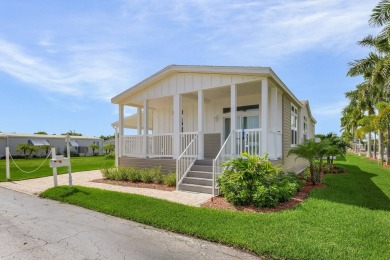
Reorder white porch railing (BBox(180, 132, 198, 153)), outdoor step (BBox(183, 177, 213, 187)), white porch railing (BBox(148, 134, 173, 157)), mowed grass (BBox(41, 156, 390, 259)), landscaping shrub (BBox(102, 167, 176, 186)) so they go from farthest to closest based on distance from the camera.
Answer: white porch railing (BBox(148, 134, 173, 157)) < white porch railing (BBox(180, 132, 198, 153)) < landscaping shrub (BBox(102, 167, 176, 186)) < outdoor step (BBox(183, 177, 213, 187)) < mowed grass (BBox(41, 156, 390, 259))

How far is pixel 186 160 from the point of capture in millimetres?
9289

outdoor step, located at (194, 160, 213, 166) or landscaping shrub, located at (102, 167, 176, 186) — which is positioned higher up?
outdoor step, located at (194, 160, 213, 166)

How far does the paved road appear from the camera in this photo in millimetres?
3725

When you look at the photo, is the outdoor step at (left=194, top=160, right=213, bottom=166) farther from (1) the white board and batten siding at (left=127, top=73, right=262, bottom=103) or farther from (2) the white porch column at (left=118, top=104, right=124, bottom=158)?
(2) the white porch column at (left=118, top=104, right=124, bottom=158)

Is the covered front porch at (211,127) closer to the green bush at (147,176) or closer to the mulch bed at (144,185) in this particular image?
the mulch bed at (144,185)

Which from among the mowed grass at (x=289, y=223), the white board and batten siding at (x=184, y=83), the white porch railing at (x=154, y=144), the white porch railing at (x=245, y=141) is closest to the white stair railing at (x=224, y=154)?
the white porch railing at (x=245, y=141)

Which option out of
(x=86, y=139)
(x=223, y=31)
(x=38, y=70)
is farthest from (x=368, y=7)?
(x=86, y=139)

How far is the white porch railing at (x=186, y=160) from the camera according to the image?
8.62 metres

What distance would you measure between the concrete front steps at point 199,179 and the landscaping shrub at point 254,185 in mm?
1125

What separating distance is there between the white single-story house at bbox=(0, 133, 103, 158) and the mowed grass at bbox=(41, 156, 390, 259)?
25747 mm

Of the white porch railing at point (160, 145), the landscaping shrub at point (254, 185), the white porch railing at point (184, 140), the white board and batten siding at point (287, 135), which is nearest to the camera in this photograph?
the landscaping shrub at point (254, 185)

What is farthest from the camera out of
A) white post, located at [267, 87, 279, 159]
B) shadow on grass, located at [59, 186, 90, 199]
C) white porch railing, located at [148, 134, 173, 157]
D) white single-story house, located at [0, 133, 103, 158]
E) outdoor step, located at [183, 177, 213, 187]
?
white single-story house, located at [0, 133, 103, 158]

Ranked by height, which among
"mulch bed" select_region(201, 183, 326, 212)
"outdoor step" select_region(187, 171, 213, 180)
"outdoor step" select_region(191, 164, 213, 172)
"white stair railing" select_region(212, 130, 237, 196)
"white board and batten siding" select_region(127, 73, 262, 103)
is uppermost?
"white board and batten siding" select_region(127, 73, 262, 103)

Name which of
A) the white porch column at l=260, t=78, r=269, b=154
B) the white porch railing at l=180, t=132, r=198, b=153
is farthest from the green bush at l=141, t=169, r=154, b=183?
the white porch column at l=260, t=78, r=269, b=154
